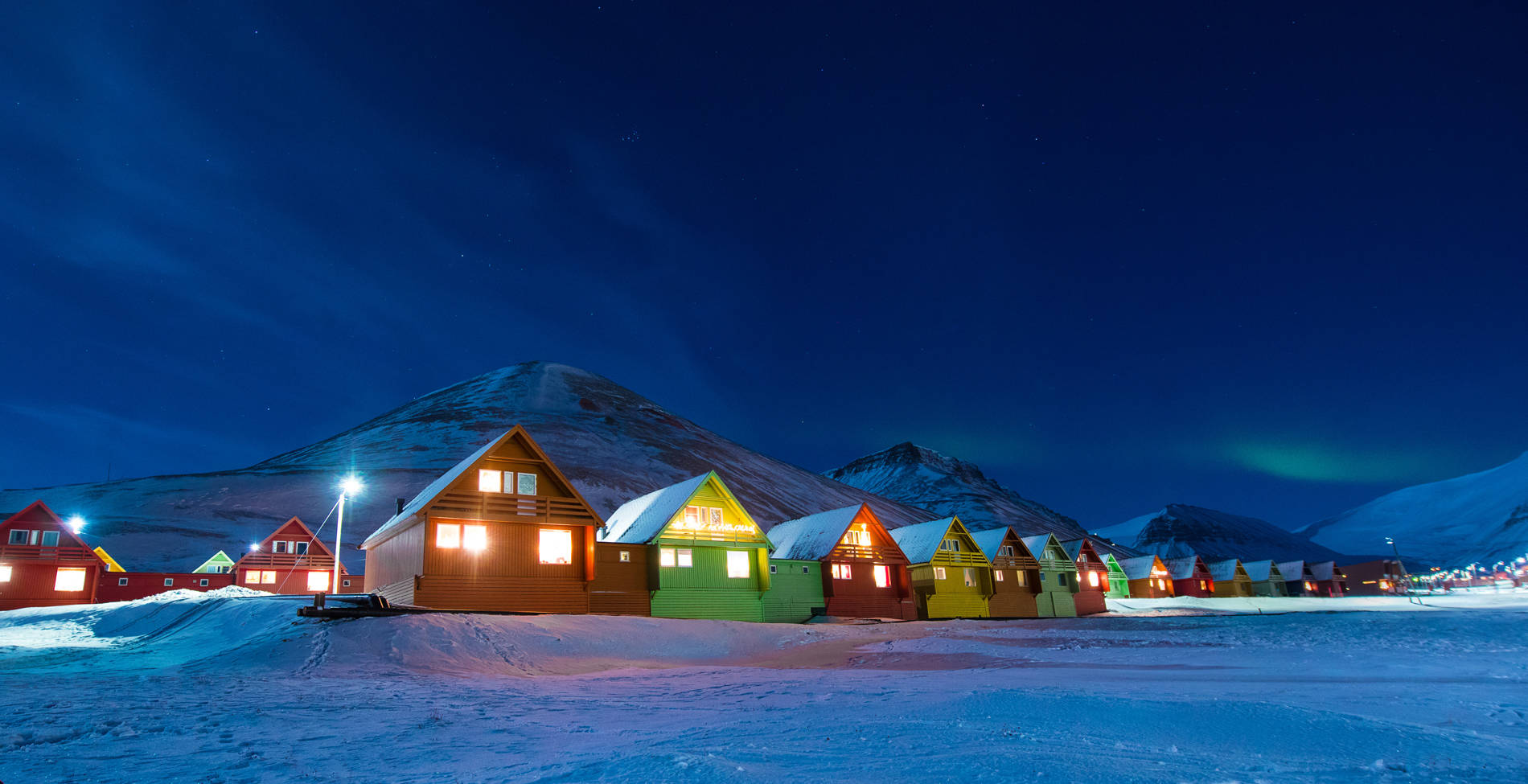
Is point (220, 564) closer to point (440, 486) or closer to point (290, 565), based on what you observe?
point (290, 565)

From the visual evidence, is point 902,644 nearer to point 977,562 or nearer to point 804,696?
point 804,696

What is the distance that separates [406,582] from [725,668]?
778 inches

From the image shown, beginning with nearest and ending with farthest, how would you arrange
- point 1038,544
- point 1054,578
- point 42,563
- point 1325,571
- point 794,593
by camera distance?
point 794,593 → point 42,563 → point 1038,544 → point 1054,578 → point 1325,571

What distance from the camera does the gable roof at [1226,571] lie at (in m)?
115

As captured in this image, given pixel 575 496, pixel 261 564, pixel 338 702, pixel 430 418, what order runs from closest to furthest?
1. pixel 338 702
2. pixel 575 496
3. pixel 261 564
4. pixel 430 418

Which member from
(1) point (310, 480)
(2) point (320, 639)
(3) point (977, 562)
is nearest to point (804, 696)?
(2) point (320, 639)

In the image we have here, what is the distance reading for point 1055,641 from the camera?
29.9 m

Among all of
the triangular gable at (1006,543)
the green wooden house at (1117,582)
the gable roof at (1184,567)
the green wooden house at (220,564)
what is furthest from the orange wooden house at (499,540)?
the gable roof at (1184,567)

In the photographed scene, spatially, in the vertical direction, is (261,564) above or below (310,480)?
below

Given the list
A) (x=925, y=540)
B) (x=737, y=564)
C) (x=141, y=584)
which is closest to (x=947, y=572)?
(x=925, y=540)

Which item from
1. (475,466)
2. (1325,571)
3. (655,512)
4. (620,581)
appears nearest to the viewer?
(475,466)

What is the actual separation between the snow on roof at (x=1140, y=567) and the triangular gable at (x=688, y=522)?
74.4 m

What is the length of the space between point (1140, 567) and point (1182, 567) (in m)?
12.3

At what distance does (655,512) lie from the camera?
46.4 meters
